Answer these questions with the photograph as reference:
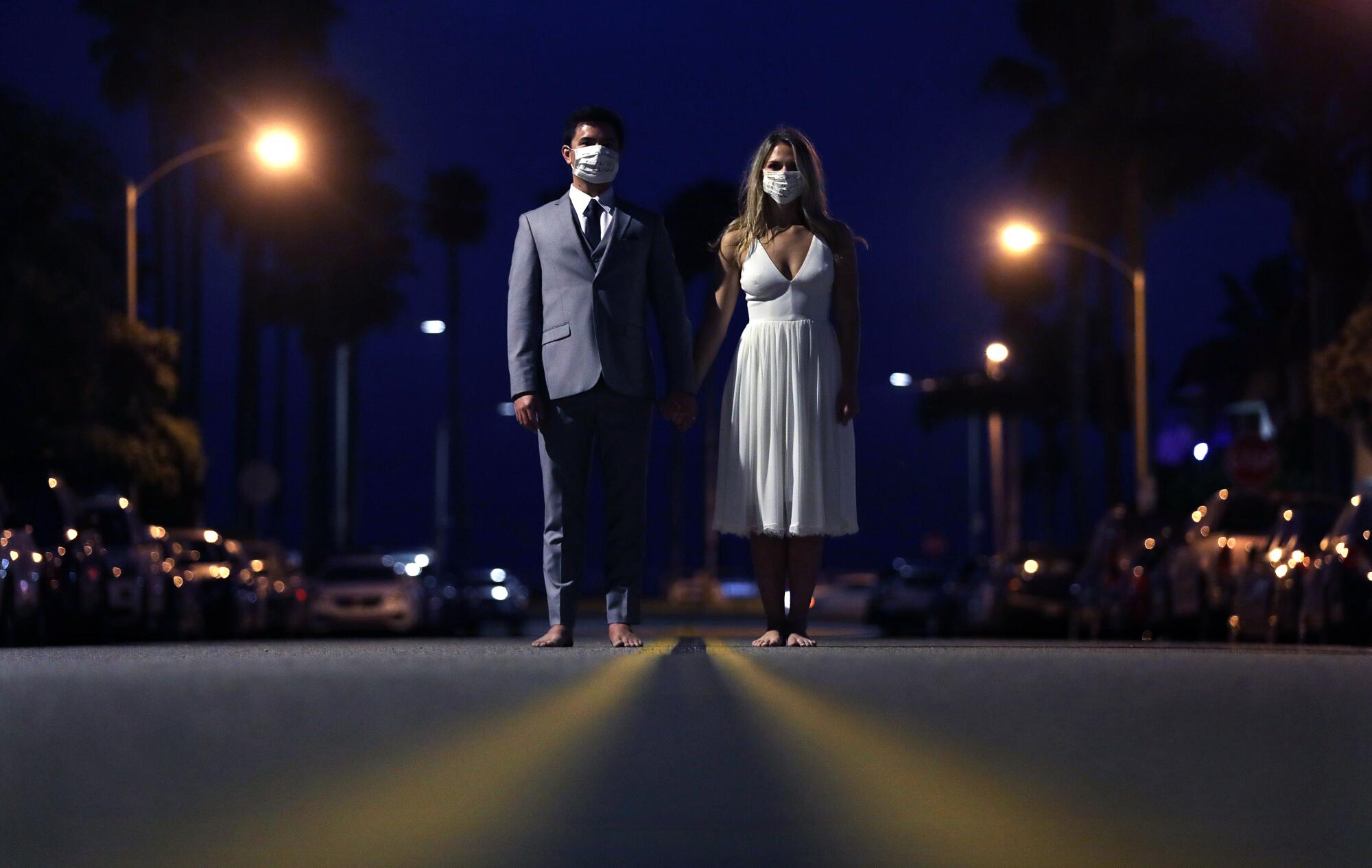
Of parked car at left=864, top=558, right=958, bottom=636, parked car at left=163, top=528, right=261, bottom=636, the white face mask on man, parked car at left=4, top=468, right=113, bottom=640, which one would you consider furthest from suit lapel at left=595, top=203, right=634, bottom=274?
parked car at left=864, top=558, right=958, bottom=636

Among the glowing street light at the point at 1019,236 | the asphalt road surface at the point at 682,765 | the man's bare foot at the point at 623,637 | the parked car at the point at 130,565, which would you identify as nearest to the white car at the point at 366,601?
the parked car at the point at 130,565

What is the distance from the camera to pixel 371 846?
6105 millimetres

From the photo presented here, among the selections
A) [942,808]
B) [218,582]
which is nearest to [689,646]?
[942,808]

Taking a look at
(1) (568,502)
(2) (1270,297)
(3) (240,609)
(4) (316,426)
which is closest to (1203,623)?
(3) (240,609)

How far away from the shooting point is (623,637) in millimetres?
8836

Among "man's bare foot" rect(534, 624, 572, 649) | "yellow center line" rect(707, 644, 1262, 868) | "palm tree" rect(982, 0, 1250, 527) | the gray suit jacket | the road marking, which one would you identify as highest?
"palm tree" rect(982, 0, 1250, 527)

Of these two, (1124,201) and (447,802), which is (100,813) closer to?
(447,802)

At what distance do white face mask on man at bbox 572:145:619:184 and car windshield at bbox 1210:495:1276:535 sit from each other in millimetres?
15512

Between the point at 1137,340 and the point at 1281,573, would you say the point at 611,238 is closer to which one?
the point at 1281,573

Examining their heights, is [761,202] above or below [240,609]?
above

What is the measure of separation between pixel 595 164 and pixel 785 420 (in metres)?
1.33

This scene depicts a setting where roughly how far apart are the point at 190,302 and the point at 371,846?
183 ft

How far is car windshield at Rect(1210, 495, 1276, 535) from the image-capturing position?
2339cm

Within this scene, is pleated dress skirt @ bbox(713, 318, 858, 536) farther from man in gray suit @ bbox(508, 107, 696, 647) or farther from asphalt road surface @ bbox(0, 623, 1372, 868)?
asphalt road surface @ bbox(0, 623, 1372, 868)
